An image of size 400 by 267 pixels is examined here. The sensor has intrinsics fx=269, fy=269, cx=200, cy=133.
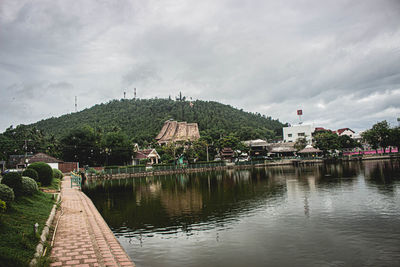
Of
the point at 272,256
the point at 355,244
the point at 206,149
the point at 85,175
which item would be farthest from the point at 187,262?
the point at 206,149

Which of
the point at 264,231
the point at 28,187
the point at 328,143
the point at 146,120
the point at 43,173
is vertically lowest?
the point at 264,231

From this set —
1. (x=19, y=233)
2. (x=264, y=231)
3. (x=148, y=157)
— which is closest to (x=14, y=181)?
(x=19, y=233)

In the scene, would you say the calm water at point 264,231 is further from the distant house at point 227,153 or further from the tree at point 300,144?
the tree at point 300,144

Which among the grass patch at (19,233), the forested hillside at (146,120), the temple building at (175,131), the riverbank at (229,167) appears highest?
the forested hillside at (146,120)

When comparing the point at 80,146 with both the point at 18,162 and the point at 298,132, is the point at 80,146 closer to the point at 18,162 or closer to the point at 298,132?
the point at 18,162

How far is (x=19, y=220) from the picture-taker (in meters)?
8.12

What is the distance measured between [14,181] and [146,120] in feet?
250

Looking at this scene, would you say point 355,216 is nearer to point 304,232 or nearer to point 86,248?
point 304,232

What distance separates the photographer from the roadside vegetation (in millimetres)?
5661

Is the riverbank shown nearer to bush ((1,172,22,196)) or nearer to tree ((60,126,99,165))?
tree ((60,126,99,165))

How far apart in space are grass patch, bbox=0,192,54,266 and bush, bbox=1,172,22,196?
636 millimetres

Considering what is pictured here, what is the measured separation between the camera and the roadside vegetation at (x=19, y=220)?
5.66 meters

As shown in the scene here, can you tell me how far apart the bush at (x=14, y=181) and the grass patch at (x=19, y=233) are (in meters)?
0.64

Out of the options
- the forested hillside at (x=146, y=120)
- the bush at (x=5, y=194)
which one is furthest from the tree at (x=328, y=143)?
the bush at (x=5, y=194)
